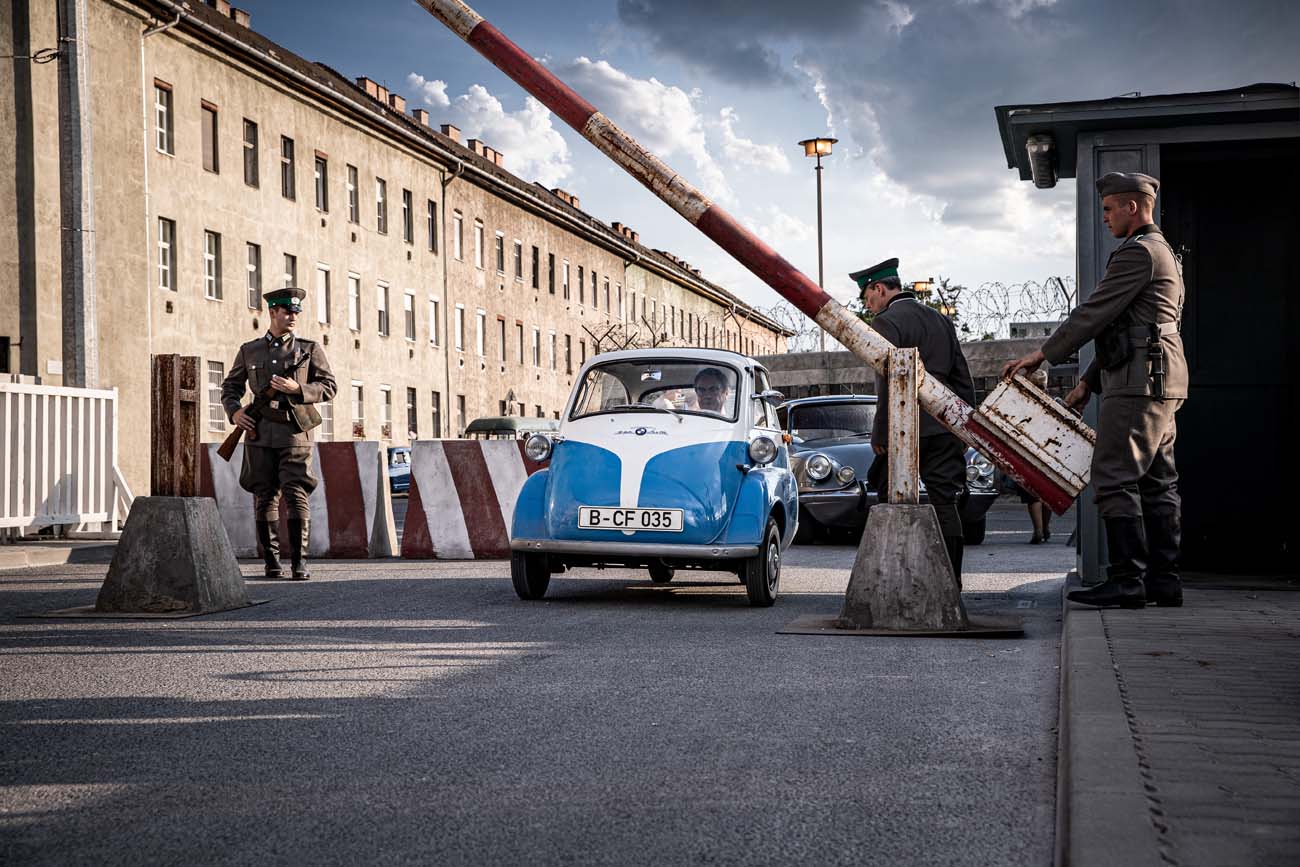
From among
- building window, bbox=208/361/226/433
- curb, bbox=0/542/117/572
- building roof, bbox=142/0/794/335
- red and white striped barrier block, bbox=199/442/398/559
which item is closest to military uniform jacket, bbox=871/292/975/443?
red and white striped barrier block, bbox=199/442/398/559

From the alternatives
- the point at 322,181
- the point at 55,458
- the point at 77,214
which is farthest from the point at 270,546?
the point at 322,181

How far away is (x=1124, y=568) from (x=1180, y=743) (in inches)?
140

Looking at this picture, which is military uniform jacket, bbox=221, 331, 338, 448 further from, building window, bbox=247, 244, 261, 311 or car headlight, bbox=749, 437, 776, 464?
building window, bbox=247, 244, 261, 311

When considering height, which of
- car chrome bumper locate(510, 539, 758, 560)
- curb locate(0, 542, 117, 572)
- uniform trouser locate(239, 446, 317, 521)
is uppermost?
uniform trouser locate(239, 446, 317, 521)

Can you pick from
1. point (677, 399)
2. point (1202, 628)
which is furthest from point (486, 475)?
point (1202, 628)

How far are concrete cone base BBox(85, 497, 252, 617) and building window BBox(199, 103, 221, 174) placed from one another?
2836 centimetres

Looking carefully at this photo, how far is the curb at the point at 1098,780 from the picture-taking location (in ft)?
9.87

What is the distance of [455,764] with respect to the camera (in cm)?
438

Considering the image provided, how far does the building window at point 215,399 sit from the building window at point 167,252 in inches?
99.4

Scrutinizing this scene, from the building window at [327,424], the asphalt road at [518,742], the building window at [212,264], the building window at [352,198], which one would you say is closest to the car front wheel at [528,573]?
the asphalt road at [518,742]

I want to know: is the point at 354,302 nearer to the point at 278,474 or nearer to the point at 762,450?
the point at 278,474

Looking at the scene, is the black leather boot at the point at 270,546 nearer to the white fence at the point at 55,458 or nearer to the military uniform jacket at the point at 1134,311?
the white fence at the point at 55,458

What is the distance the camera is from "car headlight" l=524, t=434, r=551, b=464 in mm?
10062

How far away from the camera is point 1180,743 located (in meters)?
4.06
